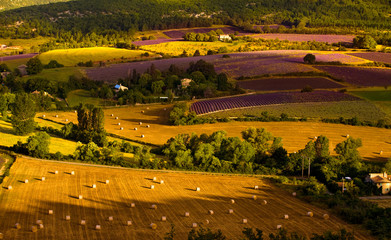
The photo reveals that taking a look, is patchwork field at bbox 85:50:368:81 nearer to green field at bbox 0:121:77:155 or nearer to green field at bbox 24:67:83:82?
green field at bbox 24:67:83:82

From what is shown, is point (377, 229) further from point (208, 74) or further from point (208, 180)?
point (208, 74)

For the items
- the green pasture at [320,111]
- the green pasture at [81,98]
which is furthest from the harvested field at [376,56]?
the green pasture at [81,98]

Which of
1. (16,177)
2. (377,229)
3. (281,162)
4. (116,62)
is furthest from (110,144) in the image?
(116,62)

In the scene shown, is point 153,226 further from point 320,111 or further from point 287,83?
point 287,83

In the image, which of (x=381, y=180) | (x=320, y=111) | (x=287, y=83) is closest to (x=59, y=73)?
(x=287, y=83)

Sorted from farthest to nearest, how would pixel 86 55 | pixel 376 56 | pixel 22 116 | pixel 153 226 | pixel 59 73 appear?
pixel 86 55
pixel 376 56
pixel 59 73
pixel 22 116
pixel 153 226

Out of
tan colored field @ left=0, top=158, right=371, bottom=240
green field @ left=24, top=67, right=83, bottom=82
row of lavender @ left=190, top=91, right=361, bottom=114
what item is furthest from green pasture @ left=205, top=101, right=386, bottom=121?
green field @ left=24, top=67, right=83, bottom=82

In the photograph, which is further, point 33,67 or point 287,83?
point 33,67
